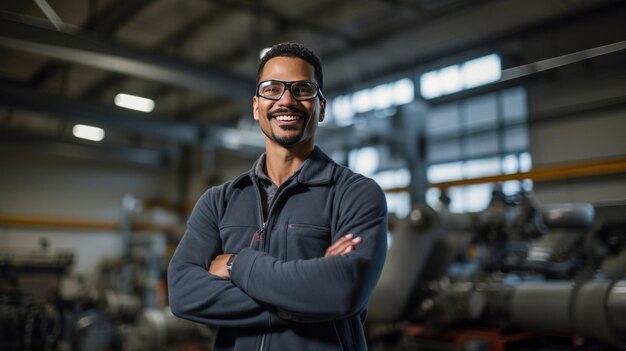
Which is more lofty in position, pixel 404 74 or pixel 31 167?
pixel 404 74

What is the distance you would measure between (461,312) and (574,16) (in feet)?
12.9

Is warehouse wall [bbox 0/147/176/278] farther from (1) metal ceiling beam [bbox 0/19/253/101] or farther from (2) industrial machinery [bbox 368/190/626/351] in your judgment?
(2) industrial machinery [bbox 368/190/626/351]

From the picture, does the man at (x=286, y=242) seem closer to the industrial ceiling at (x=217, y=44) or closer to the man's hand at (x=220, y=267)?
the man's hand at (x=220, y=267)

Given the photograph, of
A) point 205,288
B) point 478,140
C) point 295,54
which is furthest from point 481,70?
point 205,288

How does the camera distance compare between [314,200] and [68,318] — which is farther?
[68,318]

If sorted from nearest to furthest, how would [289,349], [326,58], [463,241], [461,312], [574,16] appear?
[289,349], [461,312], [463,241], [574,16], [326,58]

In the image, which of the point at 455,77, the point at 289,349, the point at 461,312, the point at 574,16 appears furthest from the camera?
the point at 455,77

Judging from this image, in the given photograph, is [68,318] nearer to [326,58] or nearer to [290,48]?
[326,58]

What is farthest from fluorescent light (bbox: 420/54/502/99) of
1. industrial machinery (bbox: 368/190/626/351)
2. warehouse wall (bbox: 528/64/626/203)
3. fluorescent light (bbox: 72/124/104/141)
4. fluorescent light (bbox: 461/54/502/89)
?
fluorescent light (bbox: 72/124/104/141)

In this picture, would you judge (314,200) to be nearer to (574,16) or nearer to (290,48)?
(290,48)

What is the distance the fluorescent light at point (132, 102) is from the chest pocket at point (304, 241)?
18.8 ft

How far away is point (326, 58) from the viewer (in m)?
7.57

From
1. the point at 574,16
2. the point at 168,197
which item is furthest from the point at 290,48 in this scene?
the point at 168,197

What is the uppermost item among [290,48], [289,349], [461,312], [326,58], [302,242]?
[326,58]
